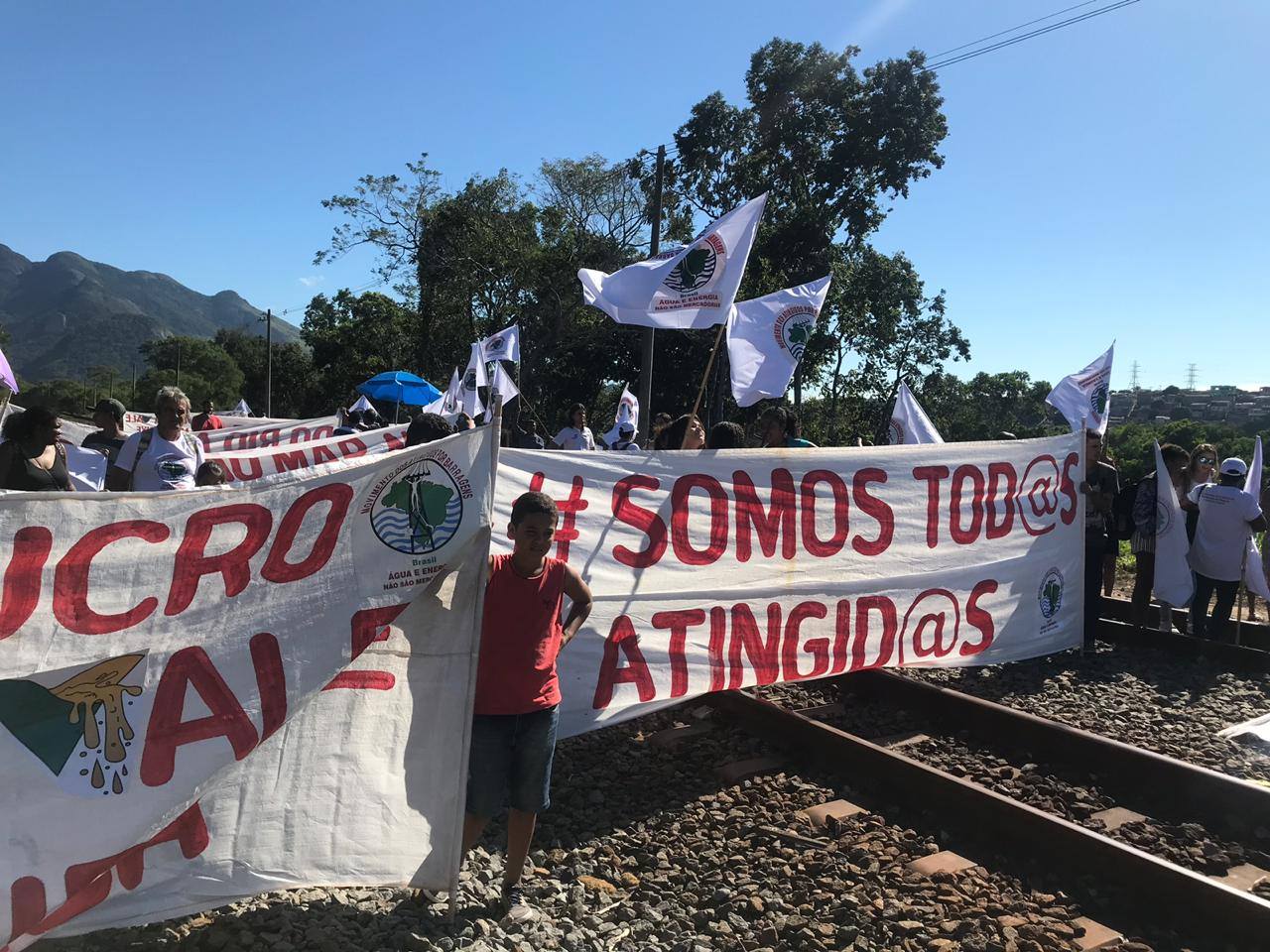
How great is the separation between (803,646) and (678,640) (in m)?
0.99

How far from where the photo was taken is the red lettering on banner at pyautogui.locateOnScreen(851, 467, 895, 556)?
6168 millimetres

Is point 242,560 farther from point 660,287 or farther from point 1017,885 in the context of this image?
point 660,287

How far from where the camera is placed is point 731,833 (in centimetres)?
→ 448

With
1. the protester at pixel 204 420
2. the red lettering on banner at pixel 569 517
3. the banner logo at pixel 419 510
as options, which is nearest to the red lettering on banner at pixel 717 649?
the red lettering on banner at pixel 569 517

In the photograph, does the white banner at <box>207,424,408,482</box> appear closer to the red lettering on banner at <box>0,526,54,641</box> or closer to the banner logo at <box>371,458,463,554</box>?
the banner logo at <box>371,458,463,554</box>

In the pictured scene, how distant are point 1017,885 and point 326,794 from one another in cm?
305

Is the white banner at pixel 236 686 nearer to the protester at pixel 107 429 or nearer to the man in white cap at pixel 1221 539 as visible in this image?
the protester at pixel 107 429

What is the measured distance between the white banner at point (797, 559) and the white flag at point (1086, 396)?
2.76ft

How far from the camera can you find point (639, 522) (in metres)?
5.23

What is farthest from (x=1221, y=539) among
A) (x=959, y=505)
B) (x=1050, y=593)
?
(x=959, y=505)

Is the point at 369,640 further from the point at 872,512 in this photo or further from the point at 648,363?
the point at 648,363

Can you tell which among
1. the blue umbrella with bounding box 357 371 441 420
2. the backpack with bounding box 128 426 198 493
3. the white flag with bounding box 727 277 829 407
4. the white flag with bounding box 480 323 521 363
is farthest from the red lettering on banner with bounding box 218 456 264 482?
the blue umbrella with bounding box 357 371 441 420

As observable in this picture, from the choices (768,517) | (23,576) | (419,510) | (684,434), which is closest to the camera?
(23,576)

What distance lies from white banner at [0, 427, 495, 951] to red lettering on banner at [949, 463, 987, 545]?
433 centimetres
